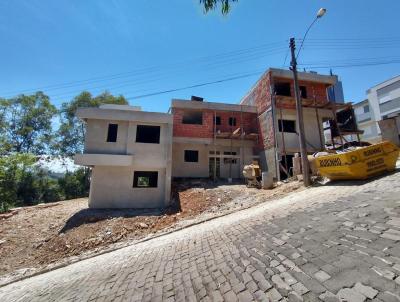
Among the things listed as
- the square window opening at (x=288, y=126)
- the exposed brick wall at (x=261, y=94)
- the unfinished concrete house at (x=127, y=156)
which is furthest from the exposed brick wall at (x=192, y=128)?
the square window opening at (x=288, y=126)

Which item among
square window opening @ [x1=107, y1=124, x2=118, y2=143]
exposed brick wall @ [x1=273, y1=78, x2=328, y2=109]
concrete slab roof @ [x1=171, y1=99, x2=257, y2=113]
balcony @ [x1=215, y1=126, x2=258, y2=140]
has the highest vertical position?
exposed brick wall @ [x1=273, y1=78, x2=328, y2=109]

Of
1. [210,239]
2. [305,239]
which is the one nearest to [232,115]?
[210,239]

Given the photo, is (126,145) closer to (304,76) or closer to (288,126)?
(288,126)

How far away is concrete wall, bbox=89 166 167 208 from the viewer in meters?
14.0

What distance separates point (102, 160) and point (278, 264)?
12.6 m

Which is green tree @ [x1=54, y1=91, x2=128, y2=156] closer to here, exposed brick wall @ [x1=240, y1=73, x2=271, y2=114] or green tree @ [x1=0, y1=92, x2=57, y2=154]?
green tree @ [x1=0, y1=92, x2=57, y2=154]

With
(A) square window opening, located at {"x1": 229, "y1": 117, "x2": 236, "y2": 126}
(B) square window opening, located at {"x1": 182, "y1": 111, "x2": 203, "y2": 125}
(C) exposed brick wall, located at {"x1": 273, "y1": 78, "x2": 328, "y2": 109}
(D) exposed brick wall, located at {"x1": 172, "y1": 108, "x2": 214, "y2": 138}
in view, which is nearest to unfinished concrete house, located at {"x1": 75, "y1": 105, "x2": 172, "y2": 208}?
(D) exposed brick wall, located at {"x1": 172, "y1": 108, "x2": 214, "y2": 138}

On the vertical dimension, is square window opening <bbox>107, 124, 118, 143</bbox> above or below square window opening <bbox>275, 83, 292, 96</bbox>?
below

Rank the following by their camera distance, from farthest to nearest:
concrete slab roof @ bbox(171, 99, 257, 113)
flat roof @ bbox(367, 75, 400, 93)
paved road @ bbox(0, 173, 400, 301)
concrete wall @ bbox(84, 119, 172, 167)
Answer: flat roof @ bbox(367, 75, 400, 93), concrete slab roof @ bbox(171, 99, 257, 113), concrete wall @ bbox(84, 119, 172, 167), paved road @ bbox(0, 173, 400, 301)

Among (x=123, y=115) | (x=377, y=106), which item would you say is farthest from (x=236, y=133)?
(x=377, y=106)

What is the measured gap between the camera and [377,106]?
35656mm

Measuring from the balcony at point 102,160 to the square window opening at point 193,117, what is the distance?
8250 mm

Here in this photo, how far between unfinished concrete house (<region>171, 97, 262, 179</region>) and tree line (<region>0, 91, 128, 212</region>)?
13050 millimetres

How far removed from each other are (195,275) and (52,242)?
9.75 meters
